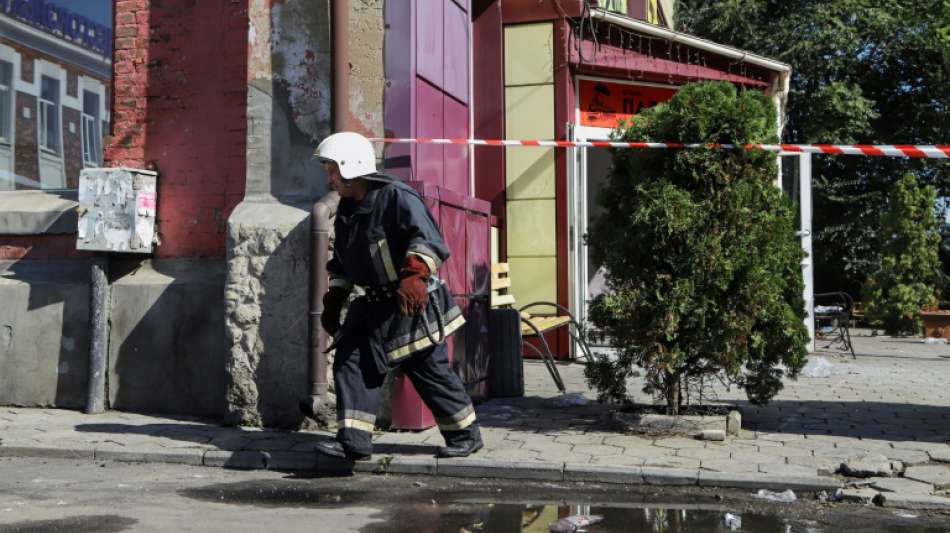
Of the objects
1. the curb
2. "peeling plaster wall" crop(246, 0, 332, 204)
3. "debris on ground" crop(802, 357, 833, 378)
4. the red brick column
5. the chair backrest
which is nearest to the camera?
the curb

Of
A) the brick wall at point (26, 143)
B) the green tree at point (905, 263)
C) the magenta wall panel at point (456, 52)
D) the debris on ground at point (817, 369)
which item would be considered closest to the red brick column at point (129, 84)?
the brick wall at point (26, 143)

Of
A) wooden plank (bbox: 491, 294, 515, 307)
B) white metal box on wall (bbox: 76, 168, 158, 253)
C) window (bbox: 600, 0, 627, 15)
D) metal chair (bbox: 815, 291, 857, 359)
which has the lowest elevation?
metal chair (bbox: 815, 291, 857, 359)

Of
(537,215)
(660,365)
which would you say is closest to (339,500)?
(660,365)

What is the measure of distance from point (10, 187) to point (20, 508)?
5208 millimetres

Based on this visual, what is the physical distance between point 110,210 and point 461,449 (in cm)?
363

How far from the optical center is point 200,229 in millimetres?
7887

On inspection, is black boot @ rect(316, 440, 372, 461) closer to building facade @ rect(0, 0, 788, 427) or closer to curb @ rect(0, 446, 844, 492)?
curb @ rect(0, 446, 844, 492)

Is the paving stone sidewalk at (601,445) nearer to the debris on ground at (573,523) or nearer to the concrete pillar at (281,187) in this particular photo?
the concrete pillar at (281,187)

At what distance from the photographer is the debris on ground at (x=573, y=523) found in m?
4.30

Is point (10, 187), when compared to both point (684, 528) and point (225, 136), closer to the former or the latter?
point (225, 136)

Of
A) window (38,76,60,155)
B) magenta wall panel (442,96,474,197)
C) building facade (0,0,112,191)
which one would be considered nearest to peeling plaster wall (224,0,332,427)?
magenta wall panel (442,96,474,197)

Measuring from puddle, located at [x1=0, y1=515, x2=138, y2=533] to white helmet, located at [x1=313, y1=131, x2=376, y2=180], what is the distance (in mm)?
2311

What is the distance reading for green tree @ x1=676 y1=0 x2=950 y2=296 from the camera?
21984mm

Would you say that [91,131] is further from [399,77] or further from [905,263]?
[905,263]
